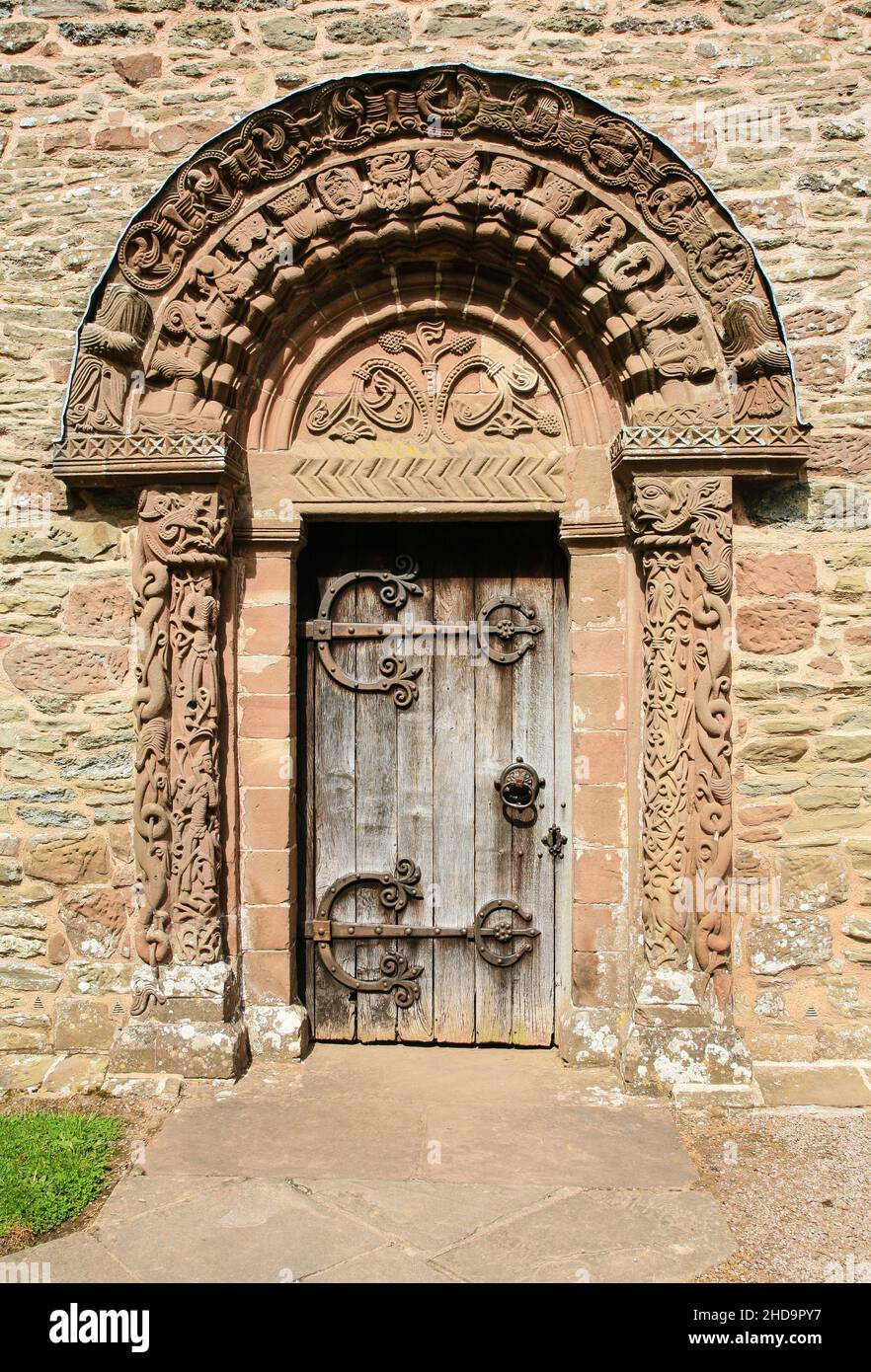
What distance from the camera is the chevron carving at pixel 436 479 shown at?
4.31 meters

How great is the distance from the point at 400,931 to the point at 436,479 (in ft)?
6.82

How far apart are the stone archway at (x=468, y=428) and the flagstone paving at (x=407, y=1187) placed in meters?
0.32

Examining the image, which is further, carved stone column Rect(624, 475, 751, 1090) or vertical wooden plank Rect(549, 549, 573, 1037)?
vertical wooden plank Rect(549, 549, 573, 1037)

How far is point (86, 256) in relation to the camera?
424cm

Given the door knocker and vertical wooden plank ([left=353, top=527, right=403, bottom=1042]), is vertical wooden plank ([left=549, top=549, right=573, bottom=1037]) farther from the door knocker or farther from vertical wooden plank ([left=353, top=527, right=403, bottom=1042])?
vertical wooden plank ([left=353, top=527, right=403, bottom=1042])

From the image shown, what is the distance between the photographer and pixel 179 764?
4.18m

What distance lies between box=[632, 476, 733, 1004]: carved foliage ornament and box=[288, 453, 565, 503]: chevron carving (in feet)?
1.61

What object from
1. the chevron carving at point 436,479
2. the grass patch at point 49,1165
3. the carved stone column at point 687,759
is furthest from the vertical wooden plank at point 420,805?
the grass patch at point 49,1165

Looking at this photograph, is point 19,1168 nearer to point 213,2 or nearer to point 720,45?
point 213,2

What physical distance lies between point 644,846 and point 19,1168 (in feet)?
8.59

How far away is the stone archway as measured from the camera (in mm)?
4016

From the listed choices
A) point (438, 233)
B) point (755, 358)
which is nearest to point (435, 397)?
point (438, 233)

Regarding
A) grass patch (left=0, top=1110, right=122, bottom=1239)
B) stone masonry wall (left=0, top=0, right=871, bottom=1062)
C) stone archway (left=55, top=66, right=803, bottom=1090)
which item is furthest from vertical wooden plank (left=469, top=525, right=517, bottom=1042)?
grass patch (left=0, top=1110, right=122, bottom=1239)

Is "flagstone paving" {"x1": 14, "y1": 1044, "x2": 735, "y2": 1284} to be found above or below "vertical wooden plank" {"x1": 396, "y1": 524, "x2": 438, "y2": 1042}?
below
